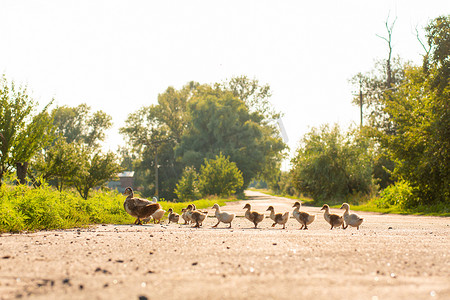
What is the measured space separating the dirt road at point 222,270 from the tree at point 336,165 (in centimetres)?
3402

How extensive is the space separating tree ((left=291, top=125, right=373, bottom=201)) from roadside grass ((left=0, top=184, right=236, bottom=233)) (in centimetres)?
3015

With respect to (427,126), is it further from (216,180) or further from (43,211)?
(216,180)

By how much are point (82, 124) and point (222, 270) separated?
91284mm

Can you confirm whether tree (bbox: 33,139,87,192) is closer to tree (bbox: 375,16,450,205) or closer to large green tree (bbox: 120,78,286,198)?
tree (bbox: 375,16,450,205)

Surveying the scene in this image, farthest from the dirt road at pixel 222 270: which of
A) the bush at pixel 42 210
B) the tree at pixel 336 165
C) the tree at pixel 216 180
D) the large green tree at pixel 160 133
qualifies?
the large green tree at pixel 160 133

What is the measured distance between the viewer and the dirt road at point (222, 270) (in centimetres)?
382

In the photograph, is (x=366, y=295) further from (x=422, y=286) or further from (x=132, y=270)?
(x=132, y=270)

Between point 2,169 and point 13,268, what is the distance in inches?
467

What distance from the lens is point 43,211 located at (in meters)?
10.3

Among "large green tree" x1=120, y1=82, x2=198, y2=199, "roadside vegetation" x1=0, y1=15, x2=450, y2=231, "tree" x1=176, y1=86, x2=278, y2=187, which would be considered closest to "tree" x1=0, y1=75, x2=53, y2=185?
"roadside vegetation" x1=0, y1=15, x2=450, y2=231

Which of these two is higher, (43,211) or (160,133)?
(160,133)

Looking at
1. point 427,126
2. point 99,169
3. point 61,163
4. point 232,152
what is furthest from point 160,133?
point 427,126

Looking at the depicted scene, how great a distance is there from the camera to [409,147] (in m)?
25.6

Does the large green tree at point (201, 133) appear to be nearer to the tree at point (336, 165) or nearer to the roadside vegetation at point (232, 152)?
the roadside vegetation at point (232, 152)
